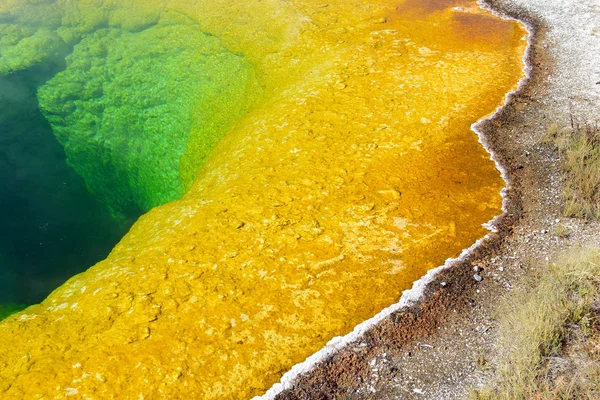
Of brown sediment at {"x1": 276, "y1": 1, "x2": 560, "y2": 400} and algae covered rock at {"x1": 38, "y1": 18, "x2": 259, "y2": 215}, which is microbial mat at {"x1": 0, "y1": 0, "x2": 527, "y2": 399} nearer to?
algae covered rock at {"x1": 38, "y1": 18, "x2": 259, "y2": 215}

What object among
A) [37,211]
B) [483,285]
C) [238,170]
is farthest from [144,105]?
[483,285]

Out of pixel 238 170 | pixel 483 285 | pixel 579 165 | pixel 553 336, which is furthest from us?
pixel 238 170

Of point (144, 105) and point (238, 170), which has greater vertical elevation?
point (238, 170)

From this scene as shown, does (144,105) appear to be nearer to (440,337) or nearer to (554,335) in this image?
(440,337)

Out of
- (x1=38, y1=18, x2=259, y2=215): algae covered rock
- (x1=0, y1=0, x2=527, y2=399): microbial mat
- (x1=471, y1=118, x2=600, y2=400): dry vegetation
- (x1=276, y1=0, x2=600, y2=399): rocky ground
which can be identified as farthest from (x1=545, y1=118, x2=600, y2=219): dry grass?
(x1=38, y1=18, x2=259, y2=215): algae covered rock

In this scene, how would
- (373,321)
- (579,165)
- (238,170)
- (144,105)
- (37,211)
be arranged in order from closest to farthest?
(373,321), (579,165), (238,170), (37,211), (144,105)

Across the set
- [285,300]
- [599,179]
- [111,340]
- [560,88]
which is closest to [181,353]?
[111,340]

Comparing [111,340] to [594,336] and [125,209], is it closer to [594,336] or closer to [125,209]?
[594,336]

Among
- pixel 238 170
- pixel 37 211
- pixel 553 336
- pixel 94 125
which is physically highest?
→ pixel 238 170
